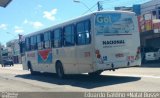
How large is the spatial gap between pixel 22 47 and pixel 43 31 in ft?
20.9

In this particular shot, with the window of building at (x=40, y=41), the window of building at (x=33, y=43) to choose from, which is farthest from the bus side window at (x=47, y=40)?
the window of building at (x=33, y=43)

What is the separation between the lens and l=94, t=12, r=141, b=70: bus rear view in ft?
57.2

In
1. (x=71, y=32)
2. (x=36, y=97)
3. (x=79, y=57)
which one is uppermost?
(x=71, y=32)

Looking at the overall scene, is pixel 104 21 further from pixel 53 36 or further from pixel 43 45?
pixel 43 45

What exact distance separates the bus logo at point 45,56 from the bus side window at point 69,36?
2.88 m

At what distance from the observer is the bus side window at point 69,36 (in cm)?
1961

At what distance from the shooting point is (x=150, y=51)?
38719mm

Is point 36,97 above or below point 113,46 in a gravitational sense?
below

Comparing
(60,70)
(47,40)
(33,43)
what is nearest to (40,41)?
(47,40)

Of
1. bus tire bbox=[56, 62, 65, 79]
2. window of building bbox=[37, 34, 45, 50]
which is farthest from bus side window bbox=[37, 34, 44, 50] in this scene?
bus tire bbox=[56, 62, 65, 79]

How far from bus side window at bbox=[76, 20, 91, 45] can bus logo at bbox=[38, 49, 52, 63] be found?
4.69 meters

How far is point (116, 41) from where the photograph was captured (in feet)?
58.9

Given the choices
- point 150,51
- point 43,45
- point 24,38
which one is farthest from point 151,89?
point 150,51

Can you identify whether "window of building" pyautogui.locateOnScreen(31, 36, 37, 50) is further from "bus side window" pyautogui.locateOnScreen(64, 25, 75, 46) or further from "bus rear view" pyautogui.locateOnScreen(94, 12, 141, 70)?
"bus rear view" pyautogui.locateOnScreen(94, 12, 141, 70)
